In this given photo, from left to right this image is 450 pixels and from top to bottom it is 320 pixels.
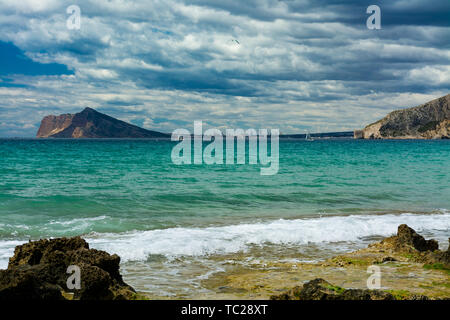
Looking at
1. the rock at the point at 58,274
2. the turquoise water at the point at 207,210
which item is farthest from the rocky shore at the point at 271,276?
the turquoise water at the point at 207,210

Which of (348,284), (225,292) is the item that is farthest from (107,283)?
(348,284)

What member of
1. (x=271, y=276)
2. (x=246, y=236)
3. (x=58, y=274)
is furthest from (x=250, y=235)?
(x=58, y=274)

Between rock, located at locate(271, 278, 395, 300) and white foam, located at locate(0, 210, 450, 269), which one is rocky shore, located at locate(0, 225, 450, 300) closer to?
rock, located at locate(271, 278, 395, 300)

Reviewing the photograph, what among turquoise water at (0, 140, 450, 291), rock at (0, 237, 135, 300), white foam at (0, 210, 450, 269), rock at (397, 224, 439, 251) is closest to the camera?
rock at (0, 237, 135, 300)

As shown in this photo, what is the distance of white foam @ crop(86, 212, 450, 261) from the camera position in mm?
11773

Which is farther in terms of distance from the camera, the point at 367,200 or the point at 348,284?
the point at 367,200

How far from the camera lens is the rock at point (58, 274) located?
6129mm

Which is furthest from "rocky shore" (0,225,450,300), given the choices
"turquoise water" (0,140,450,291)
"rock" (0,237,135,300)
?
"turquoise water" (0,140,450,291)

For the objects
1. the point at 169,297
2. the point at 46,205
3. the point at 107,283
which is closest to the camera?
the point at 107,283

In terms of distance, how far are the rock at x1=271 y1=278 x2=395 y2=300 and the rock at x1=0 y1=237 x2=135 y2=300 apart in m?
2.82

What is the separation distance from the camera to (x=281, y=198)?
2334cm
